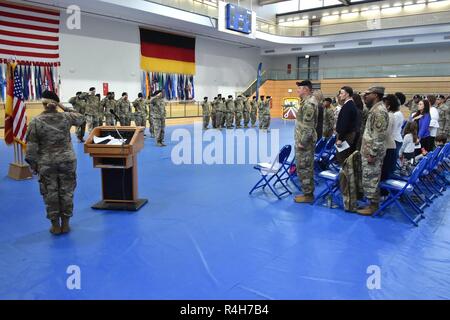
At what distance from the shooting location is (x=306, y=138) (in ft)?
15.7

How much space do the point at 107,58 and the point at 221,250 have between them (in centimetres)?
1531

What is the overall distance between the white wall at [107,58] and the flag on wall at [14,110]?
9.46 metres

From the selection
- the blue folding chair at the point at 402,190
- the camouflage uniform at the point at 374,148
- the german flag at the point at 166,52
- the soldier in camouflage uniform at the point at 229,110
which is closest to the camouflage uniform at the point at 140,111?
the soldier in camouflage uniform at the point at 229,110

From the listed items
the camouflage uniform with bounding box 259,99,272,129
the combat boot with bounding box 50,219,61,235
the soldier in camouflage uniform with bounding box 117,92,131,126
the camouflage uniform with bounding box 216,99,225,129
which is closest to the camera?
the combat boot with bounding box 50,219,61,235

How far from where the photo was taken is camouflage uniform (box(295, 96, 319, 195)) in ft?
15.6

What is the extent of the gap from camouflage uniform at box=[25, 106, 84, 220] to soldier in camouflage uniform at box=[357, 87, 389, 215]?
340cm

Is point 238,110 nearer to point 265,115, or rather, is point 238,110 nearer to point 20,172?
point 265,115

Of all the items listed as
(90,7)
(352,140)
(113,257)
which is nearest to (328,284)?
(113,257)

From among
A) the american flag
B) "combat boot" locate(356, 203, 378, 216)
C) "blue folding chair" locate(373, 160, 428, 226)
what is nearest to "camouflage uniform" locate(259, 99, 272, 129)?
the american flag

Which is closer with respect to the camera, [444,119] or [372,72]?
[444,119]

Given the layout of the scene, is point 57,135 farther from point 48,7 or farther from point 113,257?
point 48,7

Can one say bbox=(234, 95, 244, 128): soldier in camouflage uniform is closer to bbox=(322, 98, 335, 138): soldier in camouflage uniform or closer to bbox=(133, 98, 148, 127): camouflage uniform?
bbox=(133, 98, 148, 127): camouflage uniform

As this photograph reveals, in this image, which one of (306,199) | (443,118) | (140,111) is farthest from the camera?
(140,111)

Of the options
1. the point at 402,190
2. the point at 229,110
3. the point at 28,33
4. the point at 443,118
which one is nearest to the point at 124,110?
the point at 229,110
